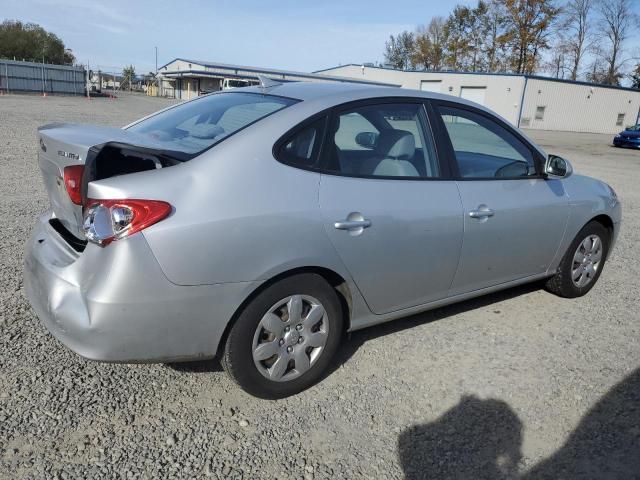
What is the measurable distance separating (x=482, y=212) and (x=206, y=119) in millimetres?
1807

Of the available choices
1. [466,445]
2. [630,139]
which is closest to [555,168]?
[466,445]

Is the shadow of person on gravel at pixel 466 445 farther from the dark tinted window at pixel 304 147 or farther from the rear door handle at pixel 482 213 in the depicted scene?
the dark tinted window at pixel 304 147

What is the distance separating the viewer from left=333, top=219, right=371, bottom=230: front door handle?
2816mm

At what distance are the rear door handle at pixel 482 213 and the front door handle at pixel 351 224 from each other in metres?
0.86

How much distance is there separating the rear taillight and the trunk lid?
0.21 m

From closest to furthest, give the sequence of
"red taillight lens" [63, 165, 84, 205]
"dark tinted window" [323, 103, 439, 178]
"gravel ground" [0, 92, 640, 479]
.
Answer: "gravel ground" [0, 92, 640, 479] → "red taillight lens" [63, 165, 84, 205] → "dark tinted window" [323, 103, 439, 178]

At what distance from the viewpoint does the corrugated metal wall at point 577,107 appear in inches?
1677

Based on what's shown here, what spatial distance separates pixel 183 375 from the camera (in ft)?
10.2

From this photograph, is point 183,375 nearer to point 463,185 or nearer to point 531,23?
point 463,185

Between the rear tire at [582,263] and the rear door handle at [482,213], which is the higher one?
the rear door handle at [482,213]

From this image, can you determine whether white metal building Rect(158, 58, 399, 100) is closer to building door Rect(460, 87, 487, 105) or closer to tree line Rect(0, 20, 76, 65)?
building door Rect(460, 87, 487, 105)

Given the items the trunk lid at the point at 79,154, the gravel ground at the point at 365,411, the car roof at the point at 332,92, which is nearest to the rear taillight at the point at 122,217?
the trunk lid at the point at 79,154

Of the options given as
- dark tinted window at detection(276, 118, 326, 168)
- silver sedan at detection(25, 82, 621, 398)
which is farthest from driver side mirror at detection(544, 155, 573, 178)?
dark tinted window at detection(276, 118, 326, 168)

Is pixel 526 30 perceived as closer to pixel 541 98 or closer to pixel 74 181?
pixel 541 98
